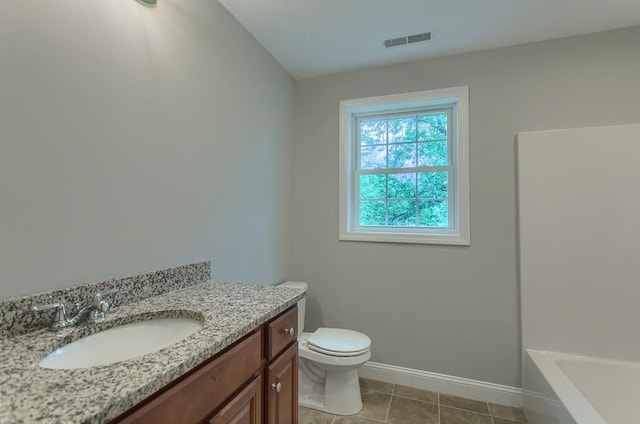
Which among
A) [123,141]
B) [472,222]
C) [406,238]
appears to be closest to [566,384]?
[472,222]

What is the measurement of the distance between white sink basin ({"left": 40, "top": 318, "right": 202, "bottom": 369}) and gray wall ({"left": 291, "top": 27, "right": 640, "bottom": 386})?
1559 mm

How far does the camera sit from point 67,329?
907 millimetres

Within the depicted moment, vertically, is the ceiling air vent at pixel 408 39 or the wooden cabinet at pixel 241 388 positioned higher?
the ceiling air vent at pixel 408 39

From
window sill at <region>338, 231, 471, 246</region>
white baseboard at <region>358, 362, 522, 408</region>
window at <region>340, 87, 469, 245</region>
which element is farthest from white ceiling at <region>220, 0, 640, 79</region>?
white baseboard at <region>358, 362, 522, 408</region>

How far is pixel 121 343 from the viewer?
99cm

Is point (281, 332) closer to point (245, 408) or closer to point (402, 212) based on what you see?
point (245, 408)

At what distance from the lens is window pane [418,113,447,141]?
2.40 m

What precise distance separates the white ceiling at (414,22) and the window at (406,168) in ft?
1.17

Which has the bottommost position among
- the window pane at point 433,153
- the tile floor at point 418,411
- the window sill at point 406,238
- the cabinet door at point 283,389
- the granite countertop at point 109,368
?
the tile floor at point 418,411

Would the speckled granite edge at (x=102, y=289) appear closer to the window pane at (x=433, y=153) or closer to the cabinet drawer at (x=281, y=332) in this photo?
the cabinet drawer at (x=281, y=332)

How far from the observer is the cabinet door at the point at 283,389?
45.7 inches

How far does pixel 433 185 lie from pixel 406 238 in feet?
1.60

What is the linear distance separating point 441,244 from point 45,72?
228 cm

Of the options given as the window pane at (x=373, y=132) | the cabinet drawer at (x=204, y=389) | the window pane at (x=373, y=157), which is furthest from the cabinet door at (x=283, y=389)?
the window pane at (x=373, y=132)
